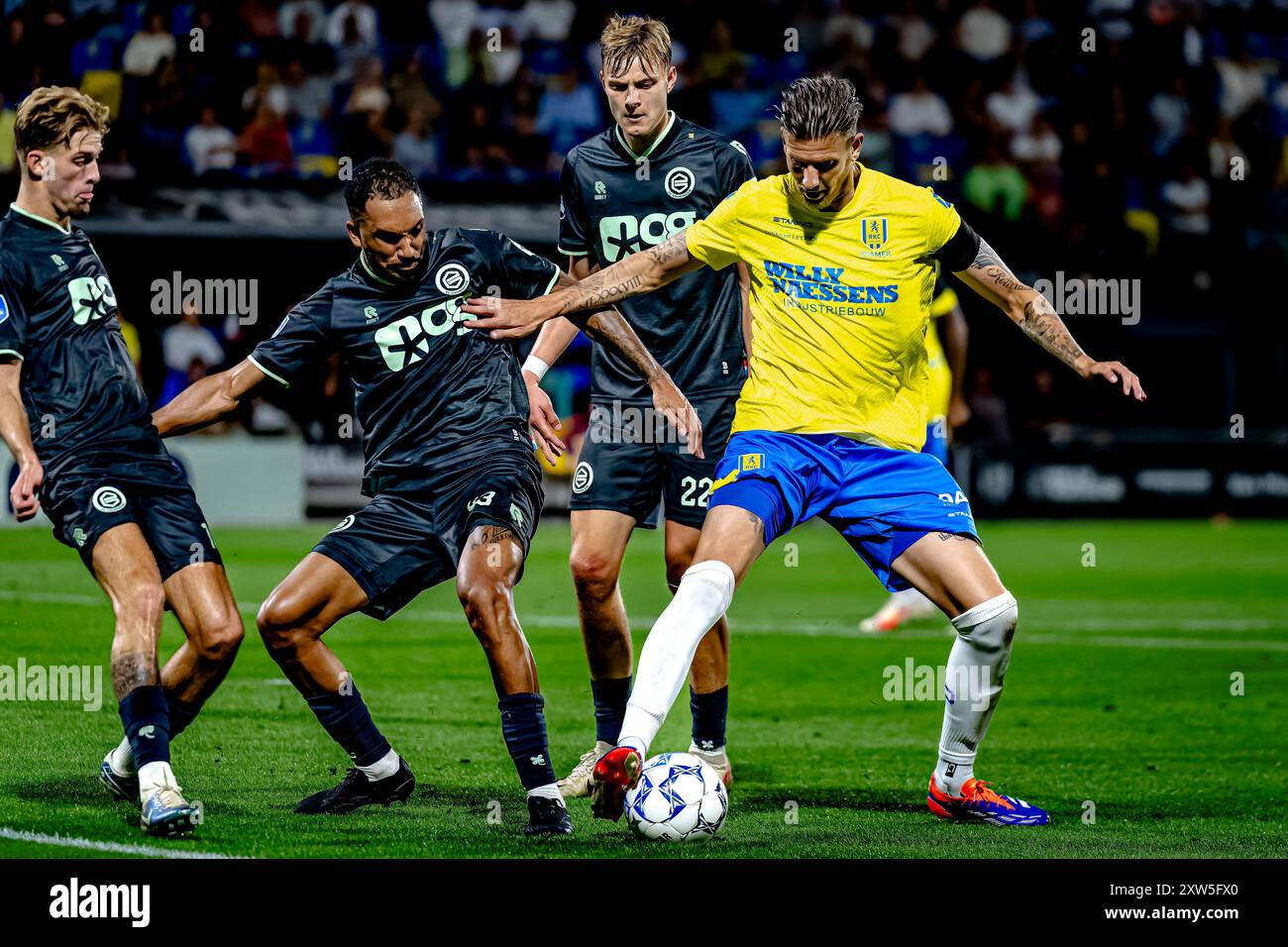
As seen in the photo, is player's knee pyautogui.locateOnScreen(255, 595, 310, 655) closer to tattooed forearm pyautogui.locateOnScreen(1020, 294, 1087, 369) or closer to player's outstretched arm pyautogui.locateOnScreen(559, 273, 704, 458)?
player's outstretched arm pyautogui.locateOnScreen(559, 273, 704, 458)

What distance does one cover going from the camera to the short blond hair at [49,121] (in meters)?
5.89

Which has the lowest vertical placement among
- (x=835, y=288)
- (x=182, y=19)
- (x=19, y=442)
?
(x=19, y=442)

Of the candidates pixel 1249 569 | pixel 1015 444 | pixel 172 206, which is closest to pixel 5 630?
pixel 172 206

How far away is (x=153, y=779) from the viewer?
5.61 m

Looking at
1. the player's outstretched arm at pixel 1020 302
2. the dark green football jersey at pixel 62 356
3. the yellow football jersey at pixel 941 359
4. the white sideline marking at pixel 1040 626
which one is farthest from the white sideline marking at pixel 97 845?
the yellow football jersey at pixel 941 359

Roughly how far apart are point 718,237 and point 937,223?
748 millimetres

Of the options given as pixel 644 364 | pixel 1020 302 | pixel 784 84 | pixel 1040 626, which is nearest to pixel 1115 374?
pixel 1020 302

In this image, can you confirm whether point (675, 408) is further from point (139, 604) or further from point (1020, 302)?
point (139, 604)

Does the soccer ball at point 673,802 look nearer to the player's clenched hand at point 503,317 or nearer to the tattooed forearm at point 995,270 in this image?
the player's clenched hand at point 503,317

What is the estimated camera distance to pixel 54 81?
18359mm

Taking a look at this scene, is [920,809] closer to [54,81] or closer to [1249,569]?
[1249,569]

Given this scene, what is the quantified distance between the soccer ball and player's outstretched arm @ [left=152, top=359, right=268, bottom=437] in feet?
6.22
